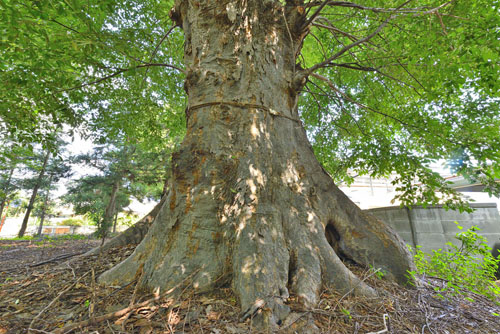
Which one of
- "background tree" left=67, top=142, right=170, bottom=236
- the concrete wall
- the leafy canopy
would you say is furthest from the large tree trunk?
"background tree" left=67, top=142, right=170, bottom=236

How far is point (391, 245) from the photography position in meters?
2.72

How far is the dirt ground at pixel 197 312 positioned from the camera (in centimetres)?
159

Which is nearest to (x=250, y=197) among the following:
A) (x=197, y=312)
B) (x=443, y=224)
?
(x=197, y=312)

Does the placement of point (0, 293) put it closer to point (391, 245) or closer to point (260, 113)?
point (260, 113)

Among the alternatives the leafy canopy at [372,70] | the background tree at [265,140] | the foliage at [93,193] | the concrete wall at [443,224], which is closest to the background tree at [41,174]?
the foliage at [93,193]

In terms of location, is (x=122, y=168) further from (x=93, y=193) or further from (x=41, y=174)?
(x=41, y=174)

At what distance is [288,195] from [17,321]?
8.07ft

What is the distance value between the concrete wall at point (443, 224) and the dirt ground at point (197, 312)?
3.42 metres

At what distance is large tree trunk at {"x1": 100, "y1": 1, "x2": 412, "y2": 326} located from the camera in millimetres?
2039

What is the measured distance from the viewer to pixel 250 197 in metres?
2.29

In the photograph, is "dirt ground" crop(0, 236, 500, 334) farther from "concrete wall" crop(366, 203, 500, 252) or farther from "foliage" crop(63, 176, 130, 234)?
"foliage" crop(63, 176, 130, 234)

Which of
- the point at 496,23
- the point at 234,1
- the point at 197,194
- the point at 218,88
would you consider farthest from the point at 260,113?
the point at 496,23

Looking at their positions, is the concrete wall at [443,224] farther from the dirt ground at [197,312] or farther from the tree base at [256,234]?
the tree base at [256,234]

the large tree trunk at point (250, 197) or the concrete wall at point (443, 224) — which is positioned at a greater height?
the large tree trunk at point (250, 197)
